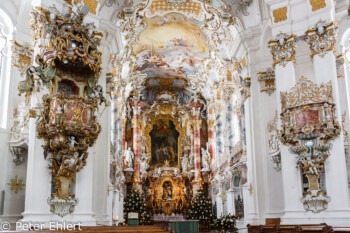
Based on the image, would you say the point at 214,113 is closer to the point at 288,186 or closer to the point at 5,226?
the point at 288,186

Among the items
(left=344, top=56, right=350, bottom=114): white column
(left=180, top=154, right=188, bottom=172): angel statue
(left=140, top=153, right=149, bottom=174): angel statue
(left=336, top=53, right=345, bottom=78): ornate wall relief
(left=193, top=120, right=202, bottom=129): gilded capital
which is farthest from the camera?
(left=193, top=120, right=202, bottom=129): gilded capital

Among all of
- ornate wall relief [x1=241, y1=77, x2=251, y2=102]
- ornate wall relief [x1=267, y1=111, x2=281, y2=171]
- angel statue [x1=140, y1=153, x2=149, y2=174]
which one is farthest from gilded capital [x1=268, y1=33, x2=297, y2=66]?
angel statue [x1=140, y1=153, x2=149, y2=174]

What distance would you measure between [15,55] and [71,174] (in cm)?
553

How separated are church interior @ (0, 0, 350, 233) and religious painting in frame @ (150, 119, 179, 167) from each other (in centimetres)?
420

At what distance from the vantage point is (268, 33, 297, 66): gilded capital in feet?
38.4

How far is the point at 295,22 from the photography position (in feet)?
38.8

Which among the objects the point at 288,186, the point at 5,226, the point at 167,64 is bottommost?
the point at 5,226

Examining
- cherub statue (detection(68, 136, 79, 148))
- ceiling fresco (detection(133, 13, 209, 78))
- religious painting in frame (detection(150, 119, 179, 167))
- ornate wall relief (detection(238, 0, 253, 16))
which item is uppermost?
ceiling fresco (detection(133, 13, 209, 78))

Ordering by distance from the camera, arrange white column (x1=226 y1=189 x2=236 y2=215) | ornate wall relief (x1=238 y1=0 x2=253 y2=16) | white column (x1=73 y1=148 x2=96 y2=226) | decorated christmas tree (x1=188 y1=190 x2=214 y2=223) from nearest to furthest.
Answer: white column (x1=73 y1=148 x2=96 y2=226) < ornate wall relief (x1=238 y1=0 x2=253 y2=16) < white column (x1=226 y1=189 x2=236 y2=215) < decorated christmas tree (x1=188 y1=190 x2=214 y2=223)

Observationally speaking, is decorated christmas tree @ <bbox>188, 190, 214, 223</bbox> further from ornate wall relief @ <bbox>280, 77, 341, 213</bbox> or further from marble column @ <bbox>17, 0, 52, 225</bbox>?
marble column @ <bbox>17, 0, 52, 225</bbox>

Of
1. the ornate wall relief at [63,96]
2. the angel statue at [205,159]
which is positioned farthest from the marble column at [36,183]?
the angel statue at [205,159]

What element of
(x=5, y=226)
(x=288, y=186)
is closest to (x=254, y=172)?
(x=288, y=186)

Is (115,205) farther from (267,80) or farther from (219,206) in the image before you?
(267,80)

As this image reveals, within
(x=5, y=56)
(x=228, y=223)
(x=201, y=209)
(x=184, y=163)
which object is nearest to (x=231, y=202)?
(x=228, y=223)
